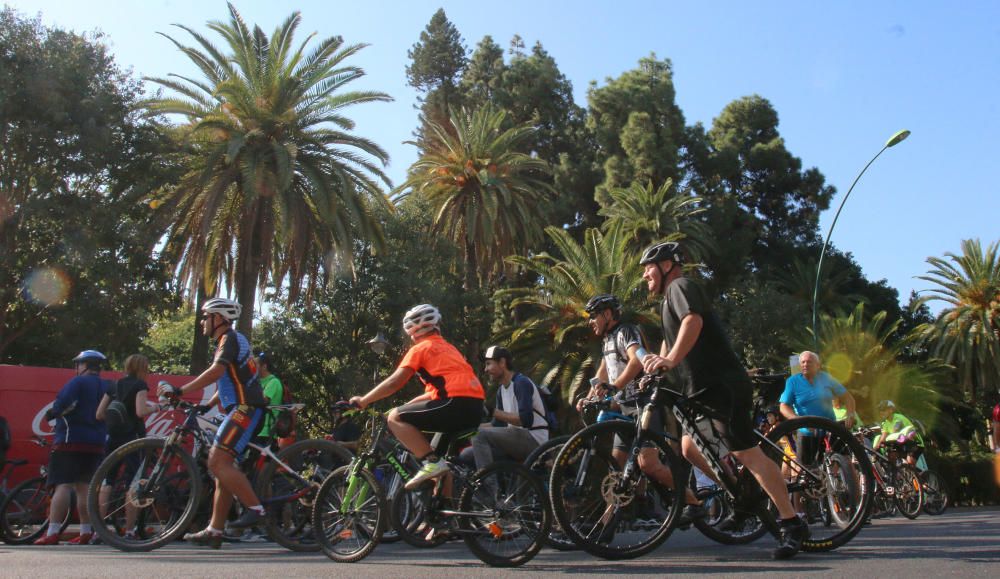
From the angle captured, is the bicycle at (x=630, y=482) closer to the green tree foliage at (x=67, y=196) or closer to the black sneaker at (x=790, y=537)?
the black sneaker at (x=790, y=537)

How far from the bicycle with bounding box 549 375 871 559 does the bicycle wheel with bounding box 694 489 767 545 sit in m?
0.25

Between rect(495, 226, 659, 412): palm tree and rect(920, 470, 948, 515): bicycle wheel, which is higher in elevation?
rect(495, 226, 659, 412): palm tree

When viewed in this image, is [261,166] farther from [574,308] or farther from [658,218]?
[658,218]

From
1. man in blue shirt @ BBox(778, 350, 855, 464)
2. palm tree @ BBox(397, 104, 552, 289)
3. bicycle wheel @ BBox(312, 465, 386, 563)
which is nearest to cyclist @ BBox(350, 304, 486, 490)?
bicycle wheel @ BBox(312, 465, 386, 563)

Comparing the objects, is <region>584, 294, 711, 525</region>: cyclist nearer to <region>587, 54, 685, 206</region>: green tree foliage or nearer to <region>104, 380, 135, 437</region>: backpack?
<region>104, 380, 135, 437</region>: backpack

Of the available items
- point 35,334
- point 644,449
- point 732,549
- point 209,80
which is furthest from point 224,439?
point 35,334

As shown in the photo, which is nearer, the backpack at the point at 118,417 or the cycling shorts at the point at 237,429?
the cycling shorts at the point at 237,429

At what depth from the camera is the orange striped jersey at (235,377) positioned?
701 cm

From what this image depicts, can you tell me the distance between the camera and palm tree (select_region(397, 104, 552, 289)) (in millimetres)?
35438

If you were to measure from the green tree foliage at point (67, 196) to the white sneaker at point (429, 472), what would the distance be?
2168cm

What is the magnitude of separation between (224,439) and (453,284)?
96.8 feet

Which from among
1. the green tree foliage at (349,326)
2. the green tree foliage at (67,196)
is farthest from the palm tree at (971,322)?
the green tree foliage at (67,196)

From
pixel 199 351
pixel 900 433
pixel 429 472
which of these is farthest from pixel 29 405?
pixel 199 351

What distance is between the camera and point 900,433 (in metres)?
14.3
